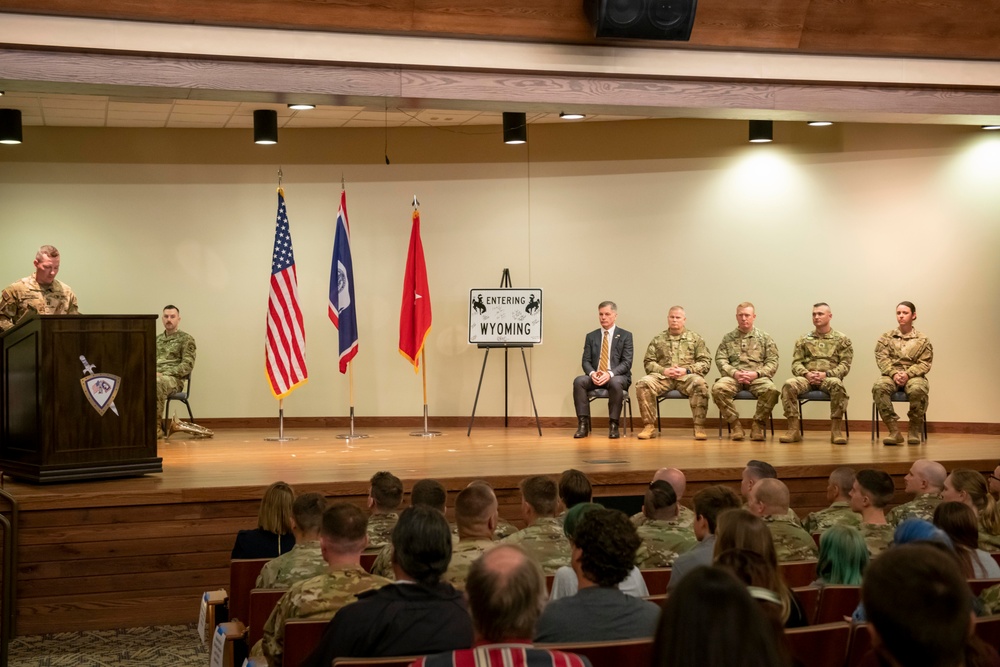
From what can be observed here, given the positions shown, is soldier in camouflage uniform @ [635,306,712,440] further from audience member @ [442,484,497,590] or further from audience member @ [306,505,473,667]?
audience member @ [306,505,473,667]

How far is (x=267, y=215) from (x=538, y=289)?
9.53 feet

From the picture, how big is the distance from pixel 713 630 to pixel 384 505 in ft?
10.1

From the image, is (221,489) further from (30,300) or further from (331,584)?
(331,584)

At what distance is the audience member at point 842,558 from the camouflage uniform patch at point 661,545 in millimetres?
725

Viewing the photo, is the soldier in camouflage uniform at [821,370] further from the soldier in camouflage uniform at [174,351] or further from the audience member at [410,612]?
the audience member at [410,612]

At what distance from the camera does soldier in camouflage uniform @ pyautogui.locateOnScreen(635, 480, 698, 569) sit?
4121mm

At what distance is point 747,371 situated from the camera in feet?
29.5

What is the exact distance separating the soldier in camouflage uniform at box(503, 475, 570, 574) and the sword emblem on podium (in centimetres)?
273

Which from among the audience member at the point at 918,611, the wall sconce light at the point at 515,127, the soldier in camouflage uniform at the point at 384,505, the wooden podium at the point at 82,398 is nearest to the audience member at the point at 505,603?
the audience member at the point at 918,611

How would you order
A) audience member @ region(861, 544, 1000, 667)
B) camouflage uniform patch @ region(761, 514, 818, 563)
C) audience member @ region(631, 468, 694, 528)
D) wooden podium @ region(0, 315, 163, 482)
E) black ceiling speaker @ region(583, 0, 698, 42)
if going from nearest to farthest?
audience member @ region(861, 544, 1000, 667) < camouflage uniform patch @ region(761, 514, 818, 563) < audience member @ region(631, 468, 694, 528) < wooden podium @ region(0, 315, 163, 482) < black ceiling speaker @ region(583, 0, 698, 42)

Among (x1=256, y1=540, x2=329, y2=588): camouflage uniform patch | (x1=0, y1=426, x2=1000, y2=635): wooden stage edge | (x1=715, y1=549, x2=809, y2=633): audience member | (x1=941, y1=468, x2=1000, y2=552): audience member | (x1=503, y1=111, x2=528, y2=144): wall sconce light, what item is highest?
(x1=503, y1=111, x2=528, y2=144): wall sconce light

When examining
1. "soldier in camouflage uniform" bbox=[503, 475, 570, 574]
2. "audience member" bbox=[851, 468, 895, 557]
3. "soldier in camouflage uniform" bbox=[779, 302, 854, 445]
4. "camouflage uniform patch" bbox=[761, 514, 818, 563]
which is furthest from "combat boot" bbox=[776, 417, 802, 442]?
"soldier in camouflage uniform" bbox=[503, 475, 570, 574]

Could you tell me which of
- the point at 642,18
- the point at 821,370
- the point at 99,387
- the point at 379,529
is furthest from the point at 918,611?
the point at 821,370

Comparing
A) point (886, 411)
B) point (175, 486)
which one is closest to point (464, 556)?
point (175, 486)
